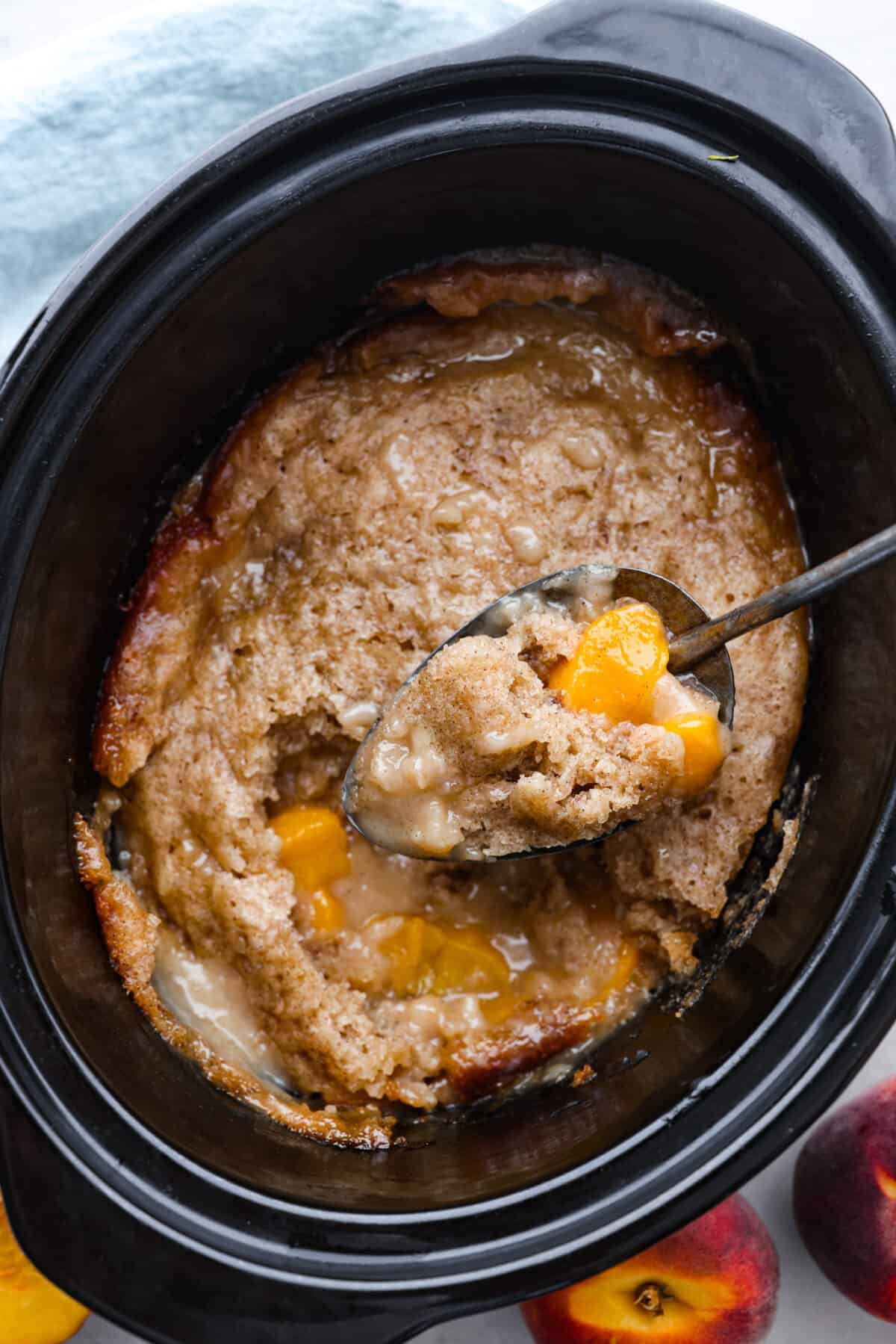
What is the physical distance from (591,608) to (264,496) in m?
0.51

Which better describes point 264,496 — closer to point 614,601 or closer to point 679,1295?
point 614,601

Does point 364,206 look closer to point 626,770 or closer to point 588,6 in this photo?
point 588,6

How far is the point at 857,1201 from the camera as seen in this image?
Result: 183 centimetres

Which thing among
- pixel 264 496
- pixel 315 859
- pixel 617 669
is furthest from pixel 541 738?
pixel 264 496

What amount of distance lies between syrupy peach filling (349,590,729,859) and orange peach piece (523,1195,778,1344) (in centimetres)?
71

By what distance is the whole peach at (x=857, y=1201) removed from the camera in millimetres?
1822

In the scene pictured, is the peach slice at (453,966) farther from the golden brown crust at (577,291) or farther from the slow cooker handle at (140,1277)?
the golden brown crust at (577,291)

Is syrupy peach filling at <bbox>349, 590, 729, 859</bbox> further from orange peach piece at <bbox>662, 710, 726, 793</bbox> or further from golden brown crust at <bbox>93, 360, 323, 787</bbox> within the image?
golden brown crust at <bbox>93, 360, 323, 787</bbox>

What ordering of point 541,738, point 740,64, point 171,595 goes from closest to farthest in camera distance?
point 740,64 < point 541,738 < point 171,595

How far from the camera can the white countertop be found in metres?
1.96

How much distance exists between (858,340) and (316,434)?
757 millimetres

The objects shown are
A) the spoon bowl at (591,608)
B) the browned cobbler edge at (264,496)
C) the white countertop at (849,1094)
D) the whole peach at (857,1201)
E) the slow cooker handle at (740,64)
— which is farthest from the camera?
the white countertop at (849,1094)

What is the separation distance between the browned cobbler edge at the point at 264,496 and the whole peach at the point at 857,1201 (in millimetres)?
498

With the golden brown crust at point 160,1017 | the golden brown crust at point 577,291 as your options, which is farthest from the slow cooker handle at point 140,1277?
the golden brown crust at point 577,291
